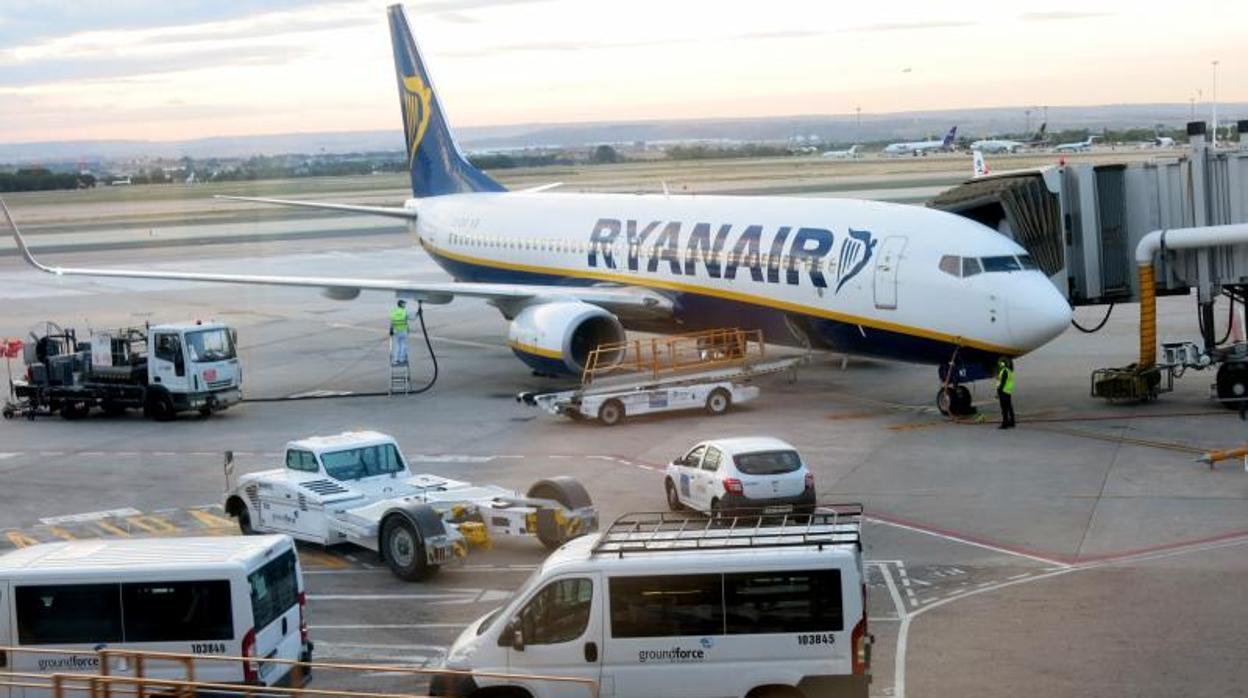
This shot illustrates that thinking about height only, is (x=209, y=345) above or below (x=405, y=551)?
above

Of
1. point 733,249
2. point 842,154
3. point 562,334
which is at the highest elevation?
point 842,154

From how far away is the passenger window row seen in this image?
32.0m

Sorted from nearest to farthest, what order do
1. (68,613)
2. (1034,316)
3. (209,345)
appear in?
1. (68,613)
2. (1034,316)
3. (209,345)

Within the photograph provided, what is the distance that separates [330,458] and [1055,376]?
19.6 m

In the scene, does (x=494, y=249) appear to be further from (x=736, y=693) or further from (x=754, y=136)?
(x=754, y=136)

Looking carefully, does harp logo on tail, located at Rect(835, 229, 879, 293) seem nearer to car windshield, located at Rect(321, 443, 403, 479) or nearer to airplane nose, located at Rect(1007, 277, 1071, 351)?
airplane nose, located at Rect(1007, 277, 1071, 351)

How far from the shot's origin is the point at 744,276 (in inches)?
1432

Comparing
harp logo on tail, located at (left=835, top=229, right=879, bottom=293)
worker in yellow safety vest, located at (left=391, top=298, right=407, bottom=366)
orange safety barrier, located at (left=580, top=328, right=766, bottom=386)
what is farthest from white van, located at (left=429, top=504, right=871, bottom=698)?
worker in yellow safety vest, located at (left=391, top=298, right=407, bottom=366)

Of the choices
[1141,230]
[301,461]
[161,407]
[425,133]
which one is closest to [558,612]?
[301,461]

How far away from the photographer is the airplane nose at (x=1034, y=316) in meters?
31.2

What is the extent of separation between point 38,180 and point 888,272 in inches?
1882

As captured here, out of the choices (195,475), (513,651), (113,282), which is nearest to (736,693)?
(513,651)

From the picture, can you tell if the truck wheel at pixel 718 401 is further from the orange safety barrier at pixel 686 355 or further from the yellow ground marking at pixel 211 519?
the yellow ground marking at pixel 211 519

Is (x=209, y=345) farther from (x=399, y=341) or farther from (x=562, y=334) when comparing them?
(x=562, y=334)
